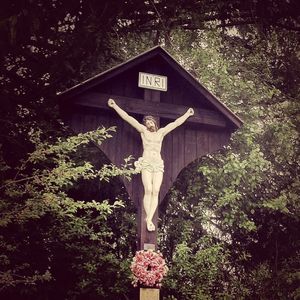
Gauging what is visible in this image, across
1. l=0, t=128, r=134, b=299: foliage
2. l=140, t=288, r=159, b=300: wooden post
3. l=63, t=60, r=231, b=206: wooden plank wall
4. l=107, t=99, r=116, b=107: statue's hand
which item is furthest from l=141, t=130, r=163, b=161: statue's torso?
l=140, t=288, r=159, b=300: wooden post

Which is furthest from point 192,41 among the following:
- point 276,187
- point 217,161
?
point 276,187

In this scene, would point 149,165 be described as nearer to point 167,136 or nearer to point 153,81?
point 167,136

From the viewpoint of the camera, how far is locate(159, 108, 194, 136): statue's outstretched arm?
559 centimetres

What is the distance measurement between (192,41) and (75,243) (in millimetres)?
4473

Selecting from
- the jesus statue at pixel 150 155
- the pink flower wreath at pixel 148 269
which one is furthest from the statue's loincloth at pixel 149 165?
the pink flower wreath at pixel 148 269

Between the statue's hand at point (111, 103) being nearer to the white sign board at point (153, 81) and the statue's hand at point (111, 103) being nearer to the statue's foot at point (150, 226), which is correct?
the white sign board at point (153, 81)

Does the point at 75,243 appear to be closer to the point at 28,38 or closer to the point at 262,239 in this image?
the point at 28,38

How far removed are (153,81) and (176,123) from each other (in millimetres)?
624

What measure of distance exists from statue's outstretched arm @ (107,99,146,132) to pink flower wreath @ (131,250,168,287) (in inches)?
57.8

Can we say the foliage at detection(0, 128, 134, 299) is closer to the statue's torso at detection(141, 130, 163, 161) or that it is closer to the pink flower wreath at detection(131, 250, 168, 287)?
the statue's torso at detection(141, 130, 163, 161)

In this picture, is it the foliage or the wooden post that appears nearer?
the wooden post

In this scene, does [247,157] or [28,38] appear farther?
[247,157]

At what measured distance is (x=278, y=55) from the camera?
30.4 ft

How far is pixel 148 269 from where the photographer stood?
4.82 m
